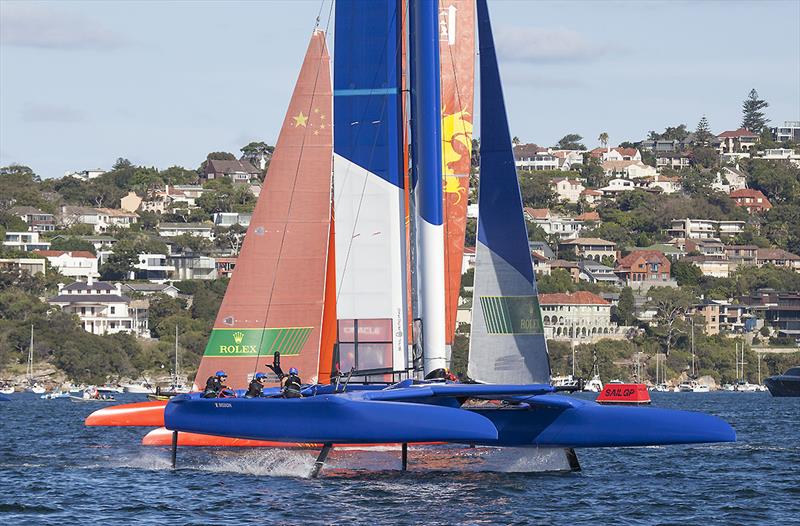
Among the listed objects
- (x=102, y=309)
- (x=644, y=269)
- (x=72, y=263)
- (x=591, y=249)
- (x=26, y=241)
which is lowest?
(x=102, y=309)

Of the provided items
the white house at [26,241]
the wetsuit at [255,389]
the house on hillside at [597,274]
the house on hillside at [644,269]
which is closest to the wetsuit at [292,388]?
the wetsuit at [255,389]

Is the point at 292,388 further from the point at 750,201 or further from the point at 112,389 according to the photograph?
the point at 750,201

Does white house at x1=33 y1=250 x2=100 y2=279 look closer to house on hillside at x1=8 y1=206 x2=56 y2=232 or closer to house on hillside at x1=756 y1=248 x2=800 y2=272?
house on hillside at x1=8 y1=206 x2=56 y2=232

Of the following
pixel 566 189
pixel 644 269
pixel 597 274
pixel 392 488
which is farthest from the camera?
pixel 566 189

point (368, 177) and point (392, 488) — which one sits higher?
point (368, 177)

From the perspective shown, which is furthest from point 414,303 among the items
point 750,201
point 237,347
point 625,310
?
point 750,201

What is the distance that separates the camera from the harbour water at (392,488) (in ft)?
61.6

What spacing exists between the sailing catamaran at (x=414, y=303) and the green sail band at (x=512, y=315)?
0.02 metres

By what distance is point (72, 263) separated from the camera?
415 ft

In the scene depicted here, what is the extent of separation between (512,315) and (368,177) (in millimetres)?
3031

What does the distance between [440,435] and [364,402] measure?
3.41ft

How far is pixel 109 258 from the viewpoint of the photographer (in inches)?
5236

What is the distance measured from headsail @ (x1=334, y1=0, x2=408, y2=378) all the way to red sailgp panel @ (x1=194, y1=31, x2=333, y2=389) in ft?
13.7

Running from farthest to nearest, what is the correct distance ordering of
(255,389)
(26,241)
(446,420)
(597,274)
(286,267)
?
(597,274) → (26,241) → (286,267) → (255,389) → (446,420)
